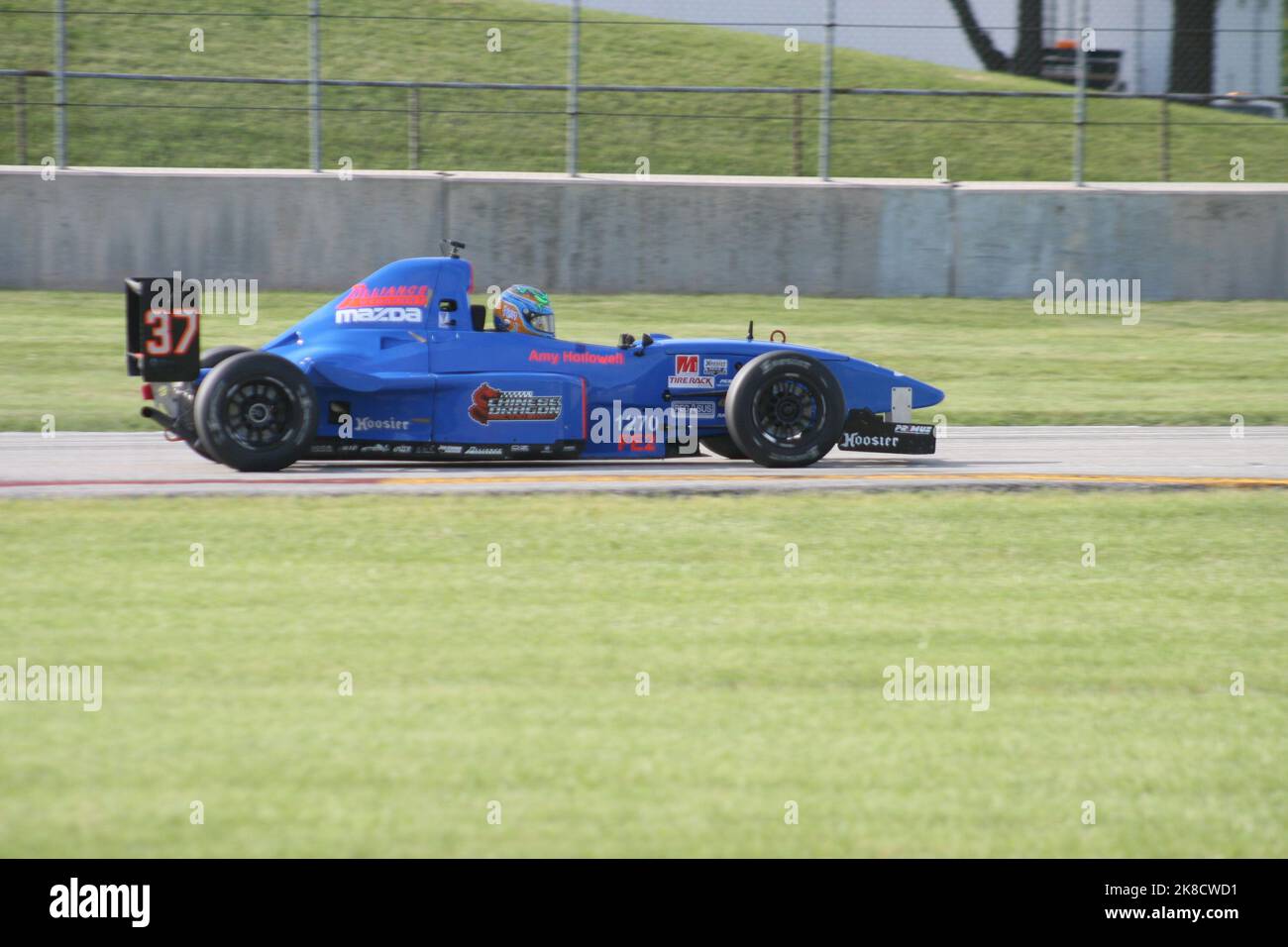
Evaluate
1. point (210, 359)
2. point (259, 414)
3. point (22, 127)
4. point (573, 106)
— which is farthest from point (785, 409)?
point (22, 127)

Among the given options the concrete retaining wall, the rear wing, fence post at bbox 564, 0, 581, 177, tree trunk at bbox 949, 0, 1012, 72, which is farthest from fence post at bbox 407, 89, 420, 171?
the rear wing

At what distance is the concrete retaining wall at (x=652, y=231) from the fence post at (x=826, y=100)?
0.38 m

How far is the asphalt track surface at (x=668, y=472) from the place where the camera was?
427 inches

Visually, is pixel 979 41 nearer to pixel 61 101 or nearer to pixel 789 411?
pixel 61 101

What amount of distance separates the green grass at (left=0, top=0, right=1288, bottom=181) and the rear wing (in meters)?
9.62

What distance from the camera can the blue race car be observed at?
427 inches

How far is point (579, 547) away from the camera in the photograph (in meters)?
9.26

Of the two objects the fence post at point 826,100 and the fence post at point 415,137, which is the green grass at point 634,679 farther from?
the fence post at point 415,137

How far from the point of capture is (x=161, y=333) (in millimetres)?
10695

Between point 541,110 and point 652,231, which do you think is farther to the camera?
point 541,110

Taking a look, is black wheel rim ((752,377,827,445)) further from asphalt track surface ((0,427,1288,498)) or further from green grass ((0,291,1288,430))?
green grass ((0,291,1288,430))

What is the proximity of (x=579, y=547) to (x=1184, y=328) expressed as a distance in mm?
12566

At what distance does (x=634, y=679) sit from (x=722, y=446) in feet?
→ 17.7

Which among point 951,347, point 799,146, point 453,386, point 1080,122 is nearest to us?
point 453,386
